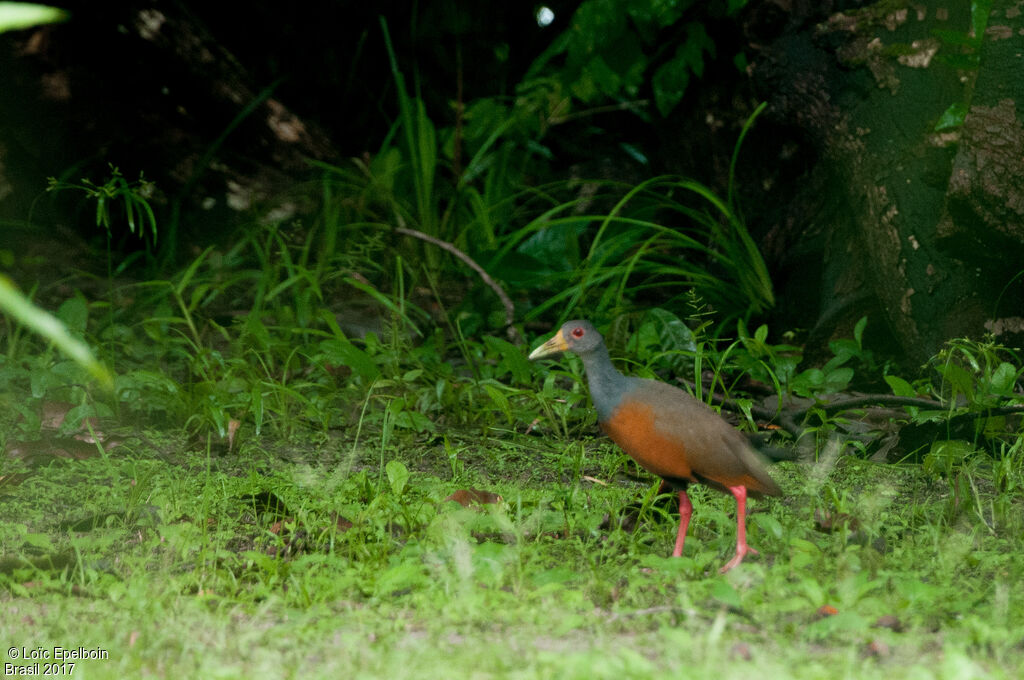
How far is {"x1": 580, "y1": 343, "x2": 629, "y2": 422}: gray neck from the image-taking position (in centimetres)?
311

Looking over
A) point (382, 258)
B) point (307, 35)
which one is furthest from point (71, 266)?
point (307, 35)

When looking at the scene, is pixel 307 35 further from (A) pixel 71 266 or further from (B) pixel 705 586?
(B) pixel 705 586

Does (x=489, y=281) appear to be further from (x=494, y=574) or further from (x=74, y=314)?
(x=494, y=574)

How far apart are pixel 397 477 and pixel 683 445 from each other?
0.97 metres

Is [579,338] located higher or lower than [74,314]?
higher

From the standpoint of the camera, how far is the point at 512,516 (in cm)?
323

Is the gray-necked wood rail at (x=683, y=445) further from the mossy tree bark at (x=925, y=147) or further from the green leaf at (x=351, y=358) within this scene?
the mossy tree bark at (x=925, y=147)

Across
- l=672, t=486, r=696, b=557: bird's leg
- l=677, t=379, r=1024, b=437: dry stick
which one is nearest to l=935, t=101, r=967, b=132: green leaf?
l=677, t=379, r=1024, b=437: dry stick

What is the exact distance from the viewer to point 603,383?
3.21m

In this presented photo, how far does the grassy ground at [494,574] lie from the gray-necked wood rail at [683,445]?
0.33 ft

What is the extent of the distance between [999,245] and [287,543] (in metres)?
2.99


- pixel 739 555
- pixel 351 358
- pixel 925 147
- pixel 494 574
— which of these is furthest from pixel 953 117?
pixel 494 574

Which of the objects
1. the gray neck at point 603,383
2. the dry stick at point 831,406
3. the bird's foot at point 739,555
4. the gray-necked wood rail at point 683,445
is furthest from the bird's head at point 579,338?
the dry stick at point 831,406

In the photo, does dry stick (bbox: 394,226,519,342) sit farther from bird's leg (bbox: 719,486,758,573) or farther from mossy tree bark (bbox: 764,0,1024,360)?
bird's leg (bbox: 719,486,758,573)
